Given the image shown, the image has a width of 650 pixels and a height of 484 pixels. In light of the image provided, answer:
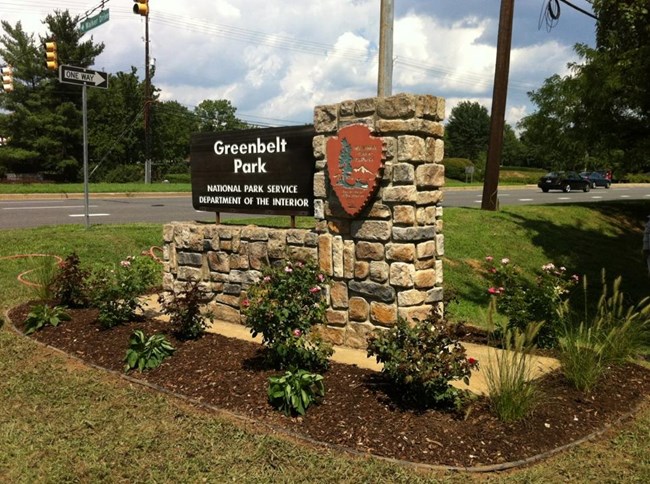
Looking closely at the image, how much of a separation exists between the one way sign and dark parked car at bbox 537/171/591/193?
104 feet

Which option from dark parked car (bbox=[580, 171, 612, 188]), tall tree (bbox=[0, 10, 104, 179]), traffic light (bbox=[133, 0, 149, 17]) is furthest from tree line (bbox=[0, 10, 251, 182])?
dark parked car (bbox=[580, 171, 612, 188])

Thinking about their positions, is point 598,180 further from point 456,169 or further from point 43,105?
point 43,105

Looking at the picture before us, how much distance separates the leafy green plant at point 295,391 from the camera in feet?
13.4

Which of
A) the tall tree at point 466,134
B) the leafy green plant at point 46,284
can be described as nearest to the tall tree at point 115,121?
the leafy green plant at point 46,284

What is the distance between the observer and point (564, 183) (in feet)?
120

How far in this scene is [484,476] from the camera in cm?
338

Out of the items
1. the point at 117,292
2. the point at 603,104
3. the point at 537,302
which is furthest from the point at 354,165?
the point at 603,104

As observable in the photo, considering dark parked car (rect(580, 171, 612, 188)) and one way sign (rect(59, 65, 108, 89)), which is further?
dark parked car (rect(580, 171, 612, 188))

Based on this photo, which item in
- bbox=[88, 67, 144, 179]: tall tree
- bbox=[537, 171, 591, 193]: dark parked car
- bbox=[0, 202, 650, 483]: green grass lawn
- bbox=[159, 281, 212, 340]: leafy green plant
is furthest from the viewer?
bbox=[88, 67, 144, 179]: tall tree

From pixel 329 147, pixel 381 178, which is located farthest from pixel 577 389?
pixel 329 147

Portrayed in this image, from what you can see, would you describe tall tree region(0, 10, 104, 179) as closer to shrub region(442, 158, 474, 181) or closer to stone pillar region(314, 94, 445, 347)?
shrub region(442, 158, 474, 181)

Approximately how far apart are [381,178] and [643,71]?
9.15 metres

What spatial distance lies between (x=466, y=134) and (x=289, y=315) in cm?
9256

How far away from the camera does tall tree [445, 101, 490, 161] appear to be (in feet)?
303
